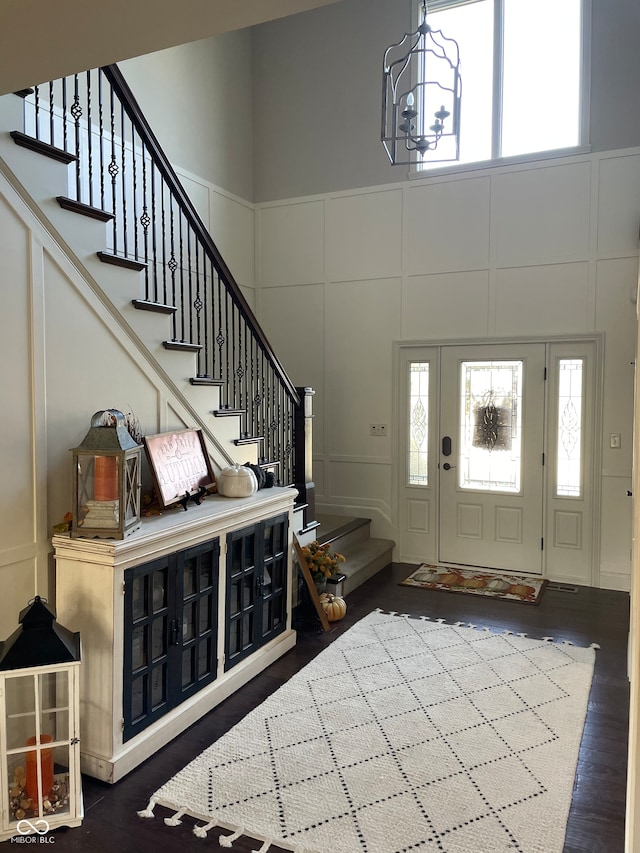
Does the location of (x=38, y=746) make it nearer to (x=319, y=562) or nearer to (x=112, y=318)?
(x=112, y=318)

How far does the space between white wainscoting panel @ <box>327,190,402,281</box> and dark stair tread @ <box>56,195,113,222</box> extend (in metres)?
3.67

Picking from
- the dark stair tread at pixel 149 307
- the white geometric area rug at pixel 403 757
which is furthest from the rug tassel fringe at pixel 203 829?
the dark stair tread at pixel 149 307

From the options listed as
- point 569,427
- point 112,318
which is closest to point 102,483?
point 112,318

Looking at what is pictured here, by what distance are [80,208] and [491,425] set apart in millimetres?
4146

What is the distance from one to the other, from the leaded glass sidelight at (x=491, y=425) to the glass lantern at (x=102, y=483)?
389 cm

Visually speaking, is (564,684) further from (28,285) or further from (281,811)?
(28,285)

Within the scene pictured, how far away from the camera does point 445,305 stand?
19.8 ft

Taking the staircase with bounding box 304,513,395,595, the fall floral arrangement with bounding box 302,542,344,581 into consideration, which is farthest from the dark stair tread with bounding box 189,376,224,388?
the staircase with bounding box 304,513,395,595

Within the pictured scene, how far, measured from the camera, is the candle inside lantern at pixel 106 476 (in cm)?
277

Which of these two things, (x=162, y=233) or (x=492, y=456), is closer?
(x=162, y=233)

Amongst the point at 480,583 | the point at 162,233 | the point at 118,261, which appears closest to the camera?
the point at 118,261

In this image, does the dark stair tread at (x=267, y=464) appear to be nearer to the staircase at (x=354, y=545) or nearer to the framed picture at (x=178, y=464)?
the framed picture at (x=178, y=464)

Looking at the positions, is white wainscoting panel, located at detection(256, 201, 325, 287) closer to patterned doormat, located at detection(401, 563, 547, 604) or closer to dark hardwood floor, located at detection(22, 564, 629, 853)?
patterned doormat, located at detection(401, 563, 547, 604)

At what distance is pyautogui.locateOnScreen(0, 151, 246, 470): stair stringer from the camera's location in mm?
2684
